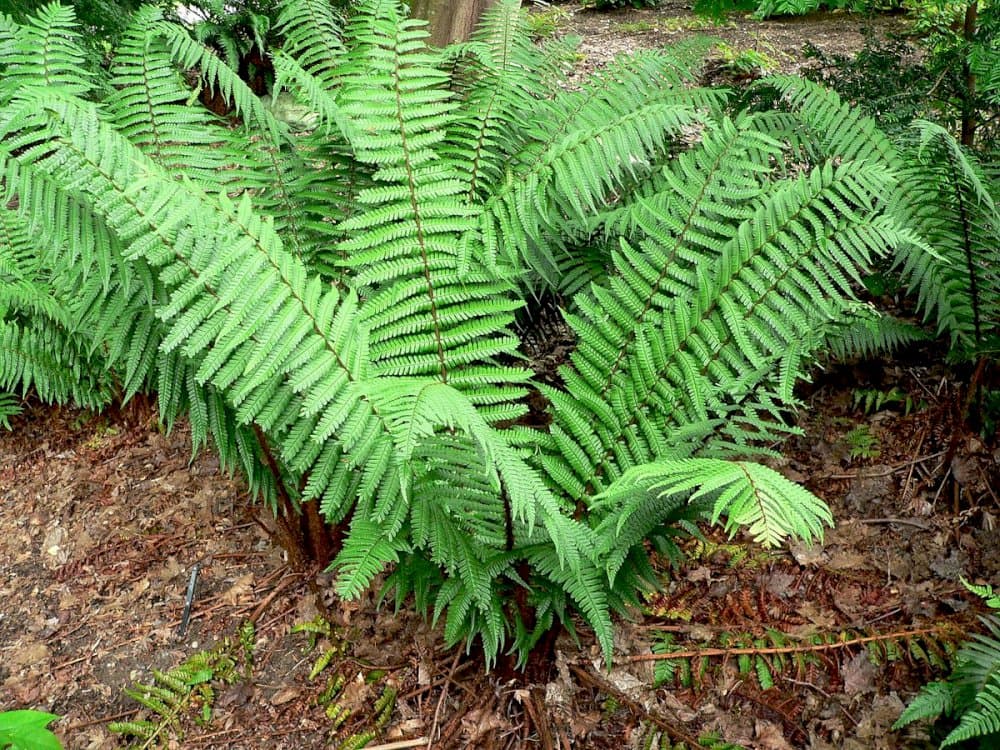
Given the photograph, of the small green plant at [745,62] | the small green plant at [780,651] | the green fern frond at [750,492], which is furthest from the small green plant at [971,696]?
the small green plant at [745,62]

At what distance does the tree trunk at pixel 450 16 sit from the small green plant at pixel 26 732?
214 centimetres

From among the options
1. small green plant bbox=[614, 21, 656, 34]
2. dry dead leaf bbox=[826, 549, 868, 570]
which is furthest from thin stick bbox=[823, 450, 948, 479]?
small green plant bbox=[614, 21, 656, 34]

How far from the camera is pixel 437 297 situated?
1855 millimetres

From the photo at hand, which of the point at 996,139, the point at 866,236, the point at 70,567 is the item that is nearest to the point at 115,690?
the point at 70,567

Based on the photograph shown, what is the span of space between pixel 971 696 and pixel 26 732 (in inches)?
72.6

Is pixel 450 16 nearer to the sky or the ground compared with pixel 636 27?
nearer to the ground

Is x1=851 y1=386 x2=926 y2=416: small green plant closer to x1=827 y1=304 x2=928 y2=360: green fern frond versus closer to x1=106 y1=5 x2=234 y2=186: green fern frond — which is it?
x1=827 y1=304 x2=928 y2=360: green fern frond

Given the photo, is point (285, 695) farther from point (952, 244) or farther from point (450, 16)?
point (952, 244)

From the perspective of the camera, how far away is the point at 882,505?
2.31 m

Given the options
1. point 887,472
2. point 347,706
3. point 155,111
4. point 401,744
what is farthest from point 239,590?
point 887,472

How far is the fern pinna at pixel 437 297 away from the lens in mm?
1552

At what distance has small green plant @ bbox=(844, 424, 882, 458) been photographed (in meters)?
2.43

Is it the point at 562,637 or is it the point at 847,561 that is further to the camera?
the point at 847,561

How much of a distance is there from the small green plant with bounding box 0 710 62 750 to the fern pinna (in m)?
0.55
